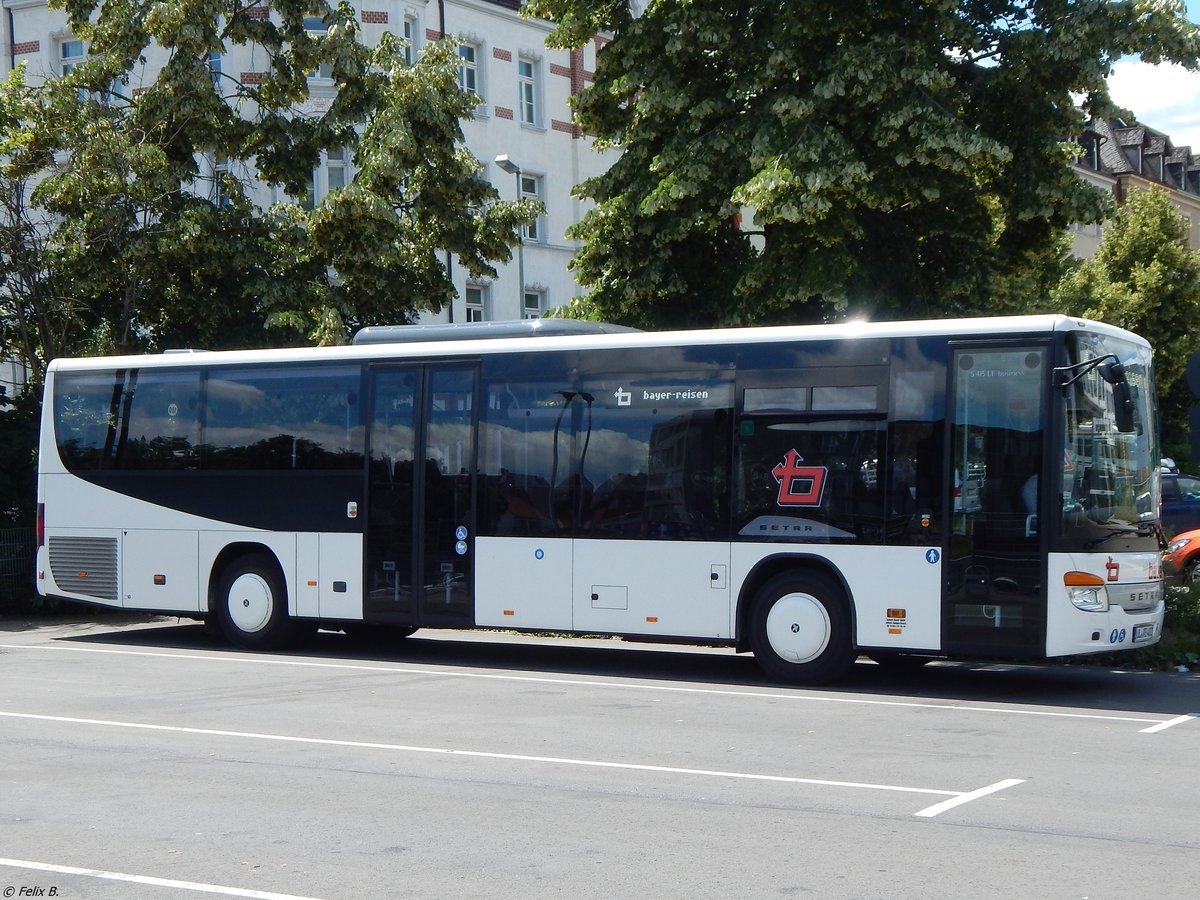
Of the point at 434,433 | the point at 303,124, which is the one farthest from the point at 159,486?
the point at 303,124

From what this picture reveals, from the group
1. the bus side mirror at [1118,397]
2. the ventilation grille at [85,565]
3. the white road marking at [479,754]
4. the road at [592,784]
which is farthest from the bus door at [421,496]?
the bus side mirror at [1118,397]

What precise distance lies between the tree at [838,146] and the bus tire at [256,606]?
6.24 metres

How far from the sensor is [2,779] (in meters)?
8.80

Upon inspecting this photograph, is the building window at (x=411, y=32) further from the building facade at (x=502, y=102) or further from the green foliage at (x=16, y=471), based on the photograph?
the green foliage at (x=16, y=471)

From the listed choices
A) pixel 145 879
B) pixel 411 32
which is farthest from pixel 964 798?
pixel 411 32

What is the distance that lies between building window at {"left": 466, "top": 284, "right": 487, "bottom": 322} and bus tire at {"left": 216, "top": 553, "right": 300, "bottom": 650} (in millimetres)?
26095

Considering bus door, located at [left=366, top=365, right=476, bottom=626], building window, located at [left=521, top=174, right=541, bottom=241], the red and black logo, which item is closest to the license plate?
the red and black logo

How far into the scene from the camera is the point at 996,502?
12461 millimetres

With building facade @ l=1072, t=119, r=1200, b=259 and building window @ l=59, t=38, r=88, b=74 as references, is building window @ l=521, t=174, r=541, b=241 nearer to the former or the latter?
building window @ l=59, t=38, r=88, b=74

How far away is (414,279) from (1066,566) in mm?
14459

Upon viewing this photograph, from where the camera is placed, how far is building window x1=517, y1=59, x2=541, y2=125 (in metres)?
43.7

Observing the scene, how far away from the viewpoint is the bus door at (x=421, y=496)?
1501 cm

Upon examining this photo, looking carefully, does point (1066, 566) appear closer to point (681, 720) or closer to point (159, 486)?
point (681, 720)

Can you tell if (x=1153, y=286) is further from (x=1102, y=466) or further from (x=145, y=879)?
(x=145, y=879)
